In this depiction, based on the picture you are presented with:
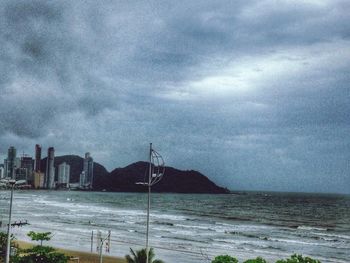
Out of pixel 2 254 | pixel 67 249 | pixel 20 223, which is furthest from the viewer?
pixel 20 223

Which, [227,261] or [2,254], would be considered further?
[2,254]

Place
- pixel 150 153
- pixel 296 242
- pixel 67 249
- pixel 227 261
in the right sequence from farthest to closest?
pixel 296 242
pixel 67 249
pixel 150 153
pixel 227 261

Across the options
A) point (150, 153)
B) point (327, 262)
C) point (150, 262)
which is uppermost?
point (150, 153)

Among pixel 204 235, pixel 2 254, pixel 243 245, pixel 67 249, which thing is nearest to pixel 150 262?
pixel 2 254

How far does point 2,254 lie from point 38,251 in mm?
7760

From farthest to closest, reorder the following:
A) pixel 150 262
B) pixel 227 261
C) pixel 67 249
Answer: pixel 67 249
pixel 150 262
pixel 227 261

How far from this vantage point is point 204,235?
7819 cm

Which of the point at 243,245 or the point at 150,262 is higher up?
the point at 150,262

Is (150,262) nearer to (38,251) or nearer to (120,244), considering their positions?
(38,251)

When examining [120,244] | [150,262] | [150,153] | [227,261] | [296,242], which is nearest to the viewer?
[227,261]

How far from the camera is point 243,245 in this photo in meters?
66.9

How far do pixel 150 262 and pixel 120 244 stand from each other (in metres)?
35.3

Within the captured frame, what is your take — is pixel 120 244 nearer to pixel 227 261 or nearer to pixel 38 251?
pixel 38 251

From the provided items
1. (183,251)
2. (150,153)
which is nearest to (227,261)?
(150,153)
